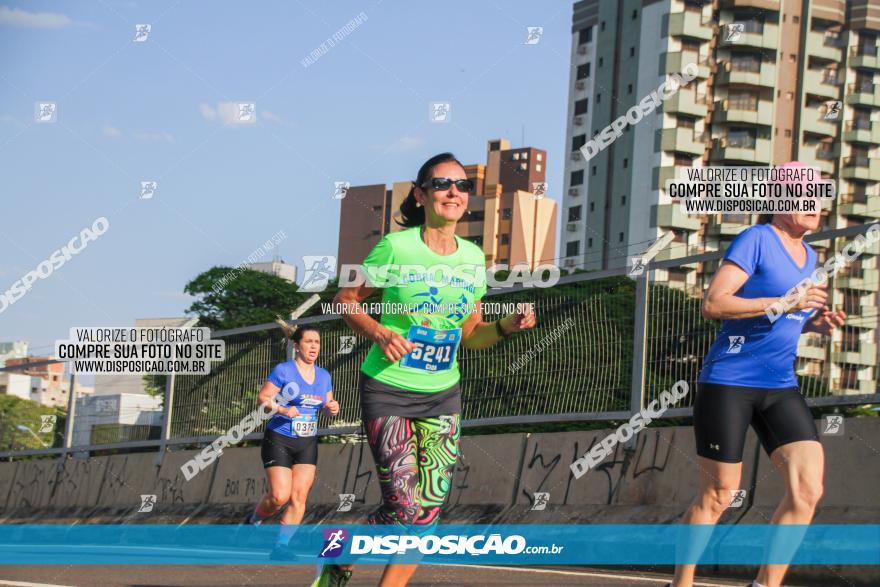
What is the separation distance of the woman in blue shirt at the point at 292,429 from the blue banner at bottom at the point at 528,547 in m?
0.45

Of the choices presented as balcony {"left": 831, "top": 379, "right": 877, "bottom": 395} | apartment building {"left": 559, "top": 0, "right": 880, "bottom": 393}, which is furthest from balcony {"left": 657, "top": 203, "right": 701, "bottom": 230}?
balcony {"left": 831, "top": 379, "right": 877, "bottom": 395}

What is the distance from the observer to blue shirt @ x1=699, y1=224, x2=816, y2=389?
261 inches

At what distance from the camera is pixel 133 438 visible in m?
20.2

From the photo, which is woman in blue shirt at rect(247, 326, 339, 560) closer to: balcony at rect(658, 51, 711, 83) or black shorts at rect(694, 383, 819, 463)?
black shorts at rect(694, 383, 819, 463)

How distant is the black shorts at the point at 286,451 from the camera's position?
37.2 ft

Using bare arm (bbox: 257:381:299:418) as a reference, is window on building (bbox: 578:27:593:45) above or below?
above

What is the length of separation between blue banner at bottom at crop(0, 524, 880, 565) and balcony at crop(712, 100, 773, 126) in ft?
347

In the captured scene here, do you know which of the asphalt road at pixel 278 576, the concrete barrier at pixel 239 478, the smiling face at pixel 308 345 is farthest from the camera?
the concrete barrier at pixel 239 478

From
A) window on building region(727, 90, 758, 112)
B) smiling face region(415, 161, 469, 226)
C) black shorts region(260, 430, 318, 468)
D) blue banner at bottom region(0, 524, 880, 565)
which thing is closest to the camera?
blue banner at bottom region(0, 524, 880, 565)

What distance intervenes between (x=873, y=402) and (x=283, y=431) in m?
4.95

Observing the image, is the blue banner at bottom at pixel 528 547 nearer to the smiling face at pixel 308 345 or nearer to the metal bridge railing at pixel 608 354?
the metal bridge railing at pixel 608 354

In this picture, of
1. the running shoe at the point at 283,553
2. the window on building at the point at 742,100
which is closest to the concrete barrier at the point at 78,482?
the running shoe at the point at 283,553

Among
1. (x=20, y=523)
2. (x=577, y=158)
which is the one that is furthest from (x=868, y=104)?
(x=20, y=523)

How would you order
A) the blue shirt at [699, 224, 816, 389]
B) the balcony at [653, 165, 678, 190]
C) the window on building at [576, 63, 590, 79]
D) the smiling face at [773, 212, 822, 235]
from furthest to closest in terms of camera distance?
the window on building at [576, 63, 590, 79] < the balcony at [653, 165, 678, 190] < the smiling face at [773, 212, 822, 235] < the blue shirt at [699, 224, 816, 389]
